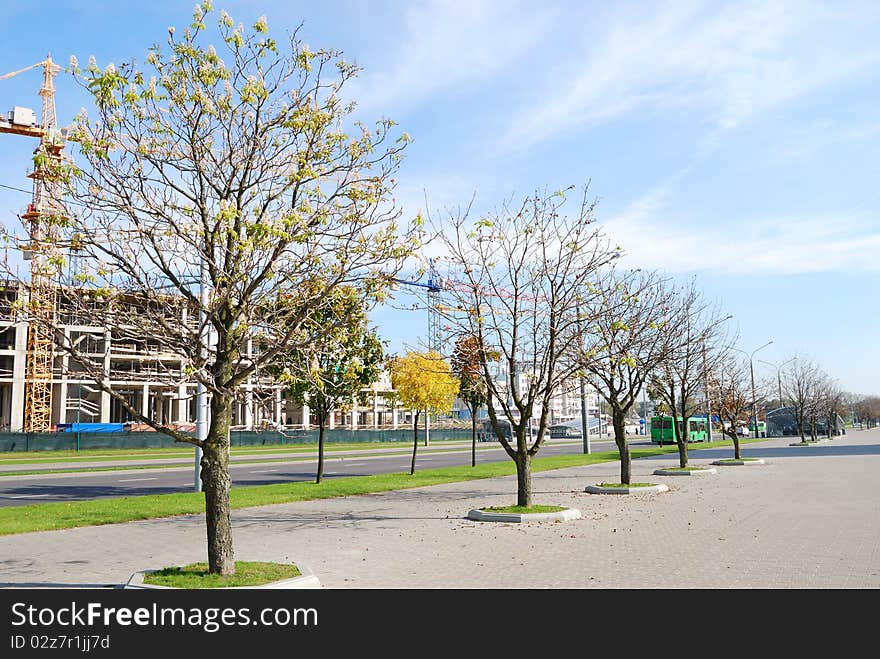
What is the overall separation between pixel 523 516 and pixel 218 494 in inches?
276

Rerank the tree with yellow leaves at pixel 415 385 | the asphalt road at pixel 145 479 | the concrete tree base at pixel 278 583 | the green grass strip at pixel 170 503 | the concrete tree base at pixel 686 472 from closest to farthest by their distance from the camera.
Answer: the concrete tree base at pixel 278 583, the green grass strip at pixel 170 503, the asphalt road at pixel 145 479, the concrete tree base at pixel 686 472, the tree with yellow leaves at pixel 415 385

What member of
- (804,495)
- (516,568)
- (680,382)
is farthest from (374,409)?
(516,568)

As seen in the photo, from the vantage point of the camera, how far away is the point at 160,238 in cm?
879

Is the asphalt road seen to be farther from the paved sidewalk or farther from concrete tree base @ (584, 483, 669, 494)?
concrete tree base @ (584, 483, 669, 494)

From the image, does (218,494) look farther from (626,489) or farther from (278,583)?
(626,489)

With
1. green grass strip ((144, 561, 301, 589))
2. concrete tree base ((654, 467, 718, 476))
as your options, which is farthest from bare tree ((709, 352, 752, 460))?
green grass strip ((144, 561, 301, 589))

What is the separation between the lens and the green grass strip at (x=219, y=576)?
26.5 feet

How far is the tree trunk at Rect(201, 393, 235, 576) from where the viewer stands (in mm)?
8461

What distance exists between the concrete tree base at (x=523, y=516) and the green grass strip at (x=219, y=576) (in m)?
5.80

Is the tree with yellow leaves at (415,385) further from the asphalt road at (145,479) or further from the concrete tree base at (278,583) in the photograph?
the concrete tree base at (278,583)

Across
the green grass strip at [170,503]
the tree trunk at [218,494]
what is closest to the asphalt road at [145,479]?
the green grass strip at [170,503]

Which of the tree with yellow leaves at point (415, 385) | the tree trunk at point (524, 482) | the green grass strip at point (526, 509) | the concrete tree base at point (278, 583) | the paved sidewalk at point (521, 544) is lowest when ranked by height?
the paved sidewalk at point (521, 544)

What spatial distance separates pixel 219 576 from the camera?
8344 millimetres

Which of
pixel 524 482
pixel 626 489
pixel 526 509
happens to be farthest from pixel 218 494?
pixel 626 489
